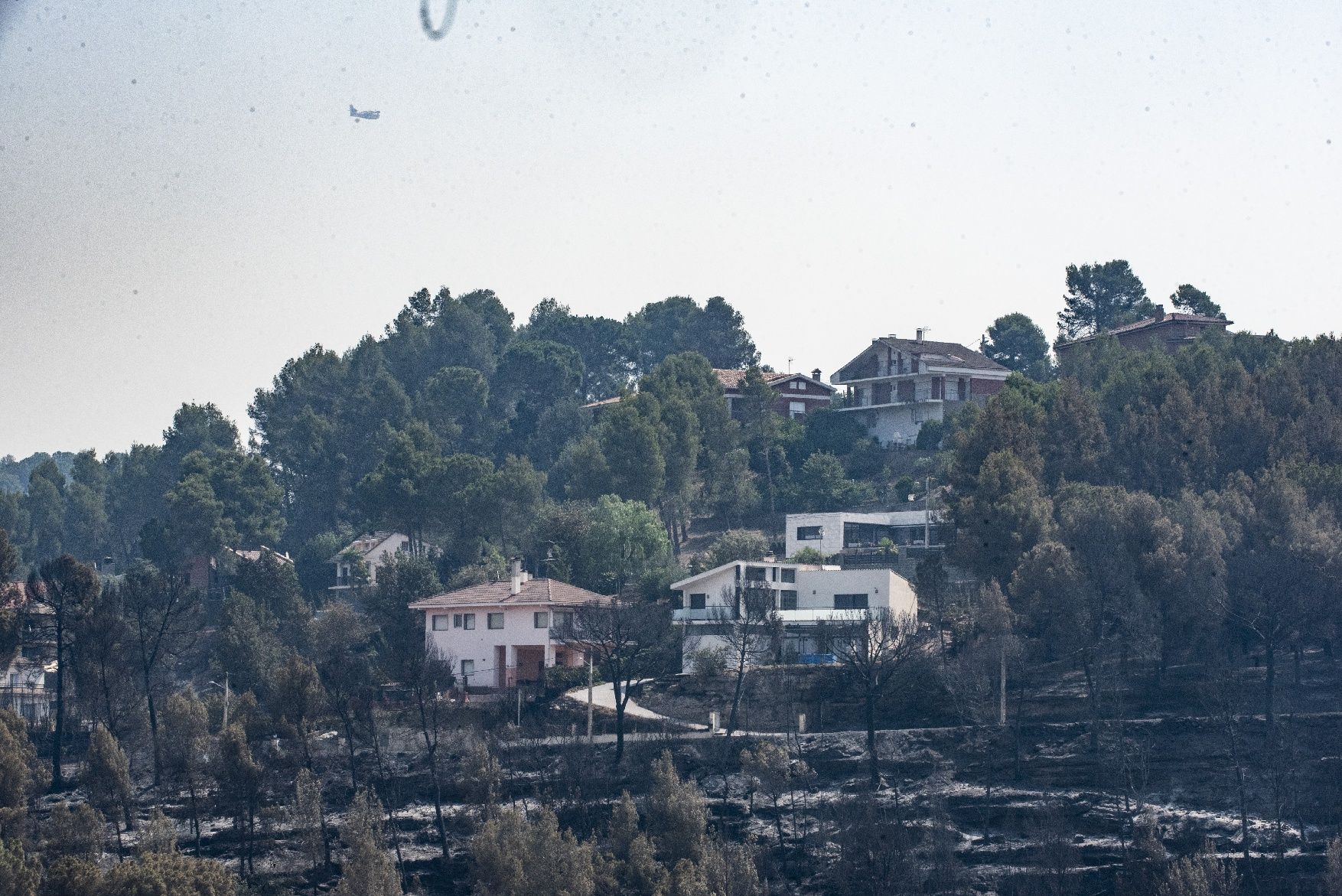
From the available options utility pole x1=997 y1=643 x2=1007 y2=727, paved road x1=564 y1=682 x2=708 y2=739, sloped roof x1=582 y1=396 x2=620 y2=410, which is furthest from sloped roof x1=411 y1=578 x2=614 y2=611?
sloped roof x1=582 y1=396 x2=620 y2=410

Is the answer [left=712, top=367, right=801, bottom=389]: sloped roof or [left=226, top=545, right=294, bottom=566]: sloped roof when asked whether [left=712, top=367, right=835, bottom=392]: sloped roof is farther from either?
[left=226, top=545, right=294, bottom=566]: sloped roof

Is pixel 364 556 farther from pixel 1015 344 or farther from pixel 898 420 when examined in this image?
pixel 1015 344

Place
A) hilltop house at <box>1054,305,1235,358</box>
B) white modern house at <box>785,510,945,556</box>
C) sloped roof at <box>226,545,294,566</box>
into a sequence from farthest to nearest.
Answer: hilltop house at <box>1054,305,1235,358</box>, sloped roof at <box>226,545,294,566</box>, white modern house at <box>785,510,945,556</box>

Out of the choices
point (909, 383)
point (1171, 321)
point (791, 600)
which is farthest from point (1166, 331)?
point (791, 600)

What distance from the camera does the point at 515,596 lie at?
223 feet

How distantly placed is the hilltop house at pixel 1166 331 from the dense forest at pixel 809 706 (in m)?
12.2

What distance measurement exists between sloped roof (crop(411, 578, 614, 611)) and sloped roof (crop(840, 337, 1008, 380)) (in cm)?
3456

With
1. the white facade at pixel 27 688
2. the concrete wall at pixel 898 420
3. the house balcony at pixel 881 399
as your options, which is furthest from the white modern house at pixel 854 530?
the white facade at pixel 27 688

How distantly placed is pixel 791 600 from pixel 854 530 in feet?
41.9

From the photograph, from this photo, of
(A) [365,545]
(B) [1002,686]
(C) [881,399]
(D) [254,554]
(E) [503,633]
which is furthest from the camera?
(C) [881,399]

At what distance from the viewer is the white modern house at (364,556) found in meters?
90.5

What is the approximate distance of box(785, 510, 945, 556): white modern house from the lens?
266 ft

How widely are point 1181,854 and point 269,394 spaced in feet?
266

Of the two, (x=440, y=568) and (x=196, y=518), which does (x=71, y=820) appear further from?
(x=196, y=518)
